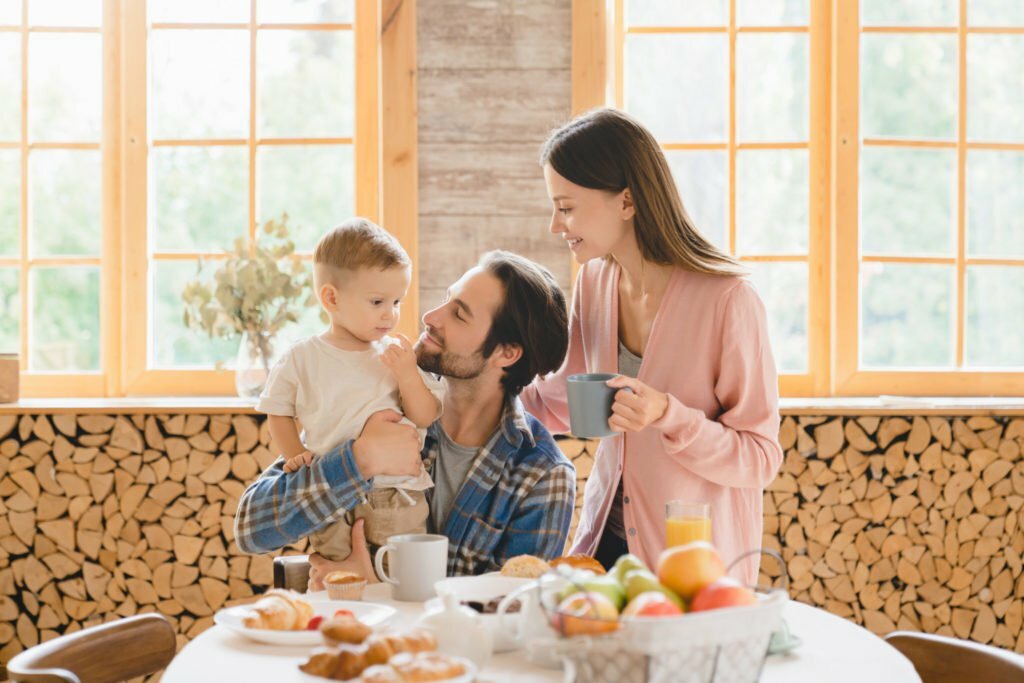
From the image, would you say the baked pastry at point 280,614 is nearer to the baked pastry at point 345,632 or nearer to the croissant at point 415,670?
the baked pastry at point 345,632

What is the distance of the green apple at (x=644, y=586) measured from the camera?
120 cm

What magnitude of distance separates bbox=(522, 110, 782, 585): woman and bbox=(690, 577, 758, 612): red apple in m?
0.68

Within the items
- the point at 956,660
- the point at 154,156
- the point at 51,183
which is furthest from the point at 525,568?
the point at 51,183

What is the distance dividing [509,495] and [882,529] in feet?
5.56

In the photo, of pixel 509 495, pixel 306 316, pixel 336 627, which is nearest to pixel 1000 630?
pixel 509 495

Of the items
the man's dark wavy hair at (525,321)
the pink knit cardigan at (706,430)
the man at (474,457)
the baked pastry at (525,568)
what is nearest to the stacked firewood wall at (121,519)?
the man at (474,457)

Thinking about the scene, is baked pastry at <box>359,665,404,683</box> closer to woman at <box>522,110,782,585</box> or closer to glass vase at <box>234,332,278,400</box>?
woman at <box>522,110,782,585</box>

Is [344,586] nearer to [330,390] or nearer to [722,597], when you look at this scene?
[330,390]

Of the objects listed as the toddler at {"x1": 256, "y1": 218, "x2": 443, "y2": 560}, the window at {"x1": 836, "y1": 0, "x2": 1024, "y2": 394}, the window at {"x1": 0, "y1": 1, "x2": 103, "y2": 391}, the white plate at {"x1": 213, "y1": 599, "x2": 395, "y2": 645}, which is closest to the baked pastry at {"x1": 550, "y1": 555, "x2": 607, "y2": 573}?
the white plate at {"x1": 213, "y1": 599, "x2": 395, "y2": 645}

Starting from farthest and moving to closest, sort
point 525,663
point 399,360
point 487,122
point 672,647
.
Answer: point 487,122 < point 399,360 < point 525,663 < point 672,647

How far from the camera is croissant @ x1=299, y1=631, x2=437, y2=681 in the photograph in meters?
1.21

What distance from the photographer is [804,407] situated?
10.5 ft

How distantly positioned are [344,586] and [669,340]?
0.74 m

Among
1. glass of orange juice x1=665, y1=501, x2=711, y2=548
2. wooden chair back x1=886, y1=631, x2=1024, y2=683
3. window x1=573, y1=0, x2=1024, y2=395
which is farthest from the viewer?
window x1=573, y1=0, x2=1024, y2=395
